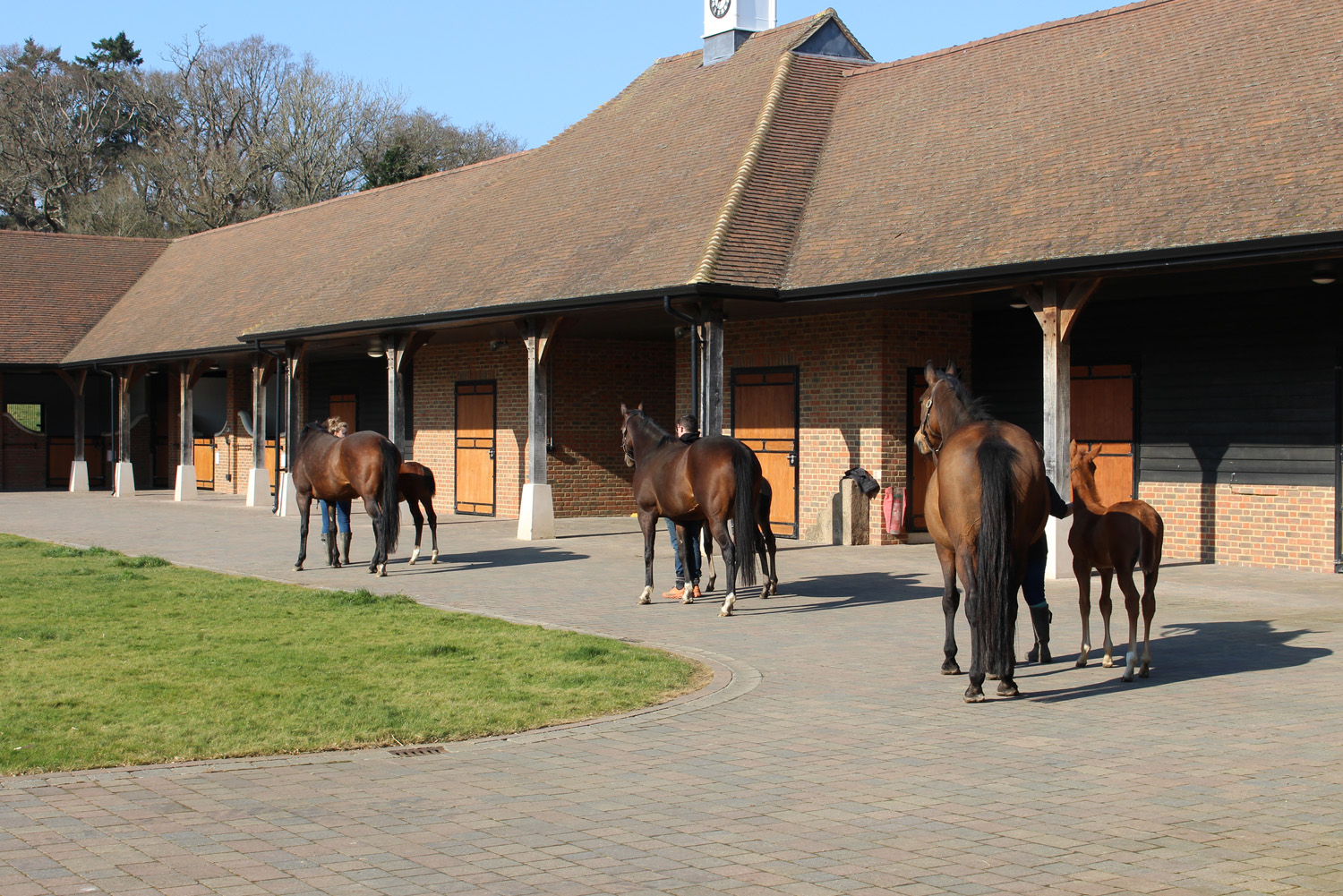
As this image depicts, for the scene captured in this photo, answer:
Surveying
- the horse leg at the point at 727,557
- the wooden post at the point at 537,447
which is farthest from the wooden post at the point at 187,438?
the horse leg at the point at 727,557

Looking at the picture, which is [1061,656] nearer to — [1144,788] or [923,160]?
[1144,788]

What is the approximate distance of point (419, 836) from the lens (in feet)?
16.7

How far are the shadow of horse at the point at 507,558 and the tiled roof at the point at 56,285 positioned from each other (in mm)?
20017

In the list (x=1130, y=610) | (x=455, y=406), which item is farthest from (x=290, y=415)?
(x=1130, y=610)

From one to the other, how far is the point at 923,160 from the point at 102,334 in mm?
23130

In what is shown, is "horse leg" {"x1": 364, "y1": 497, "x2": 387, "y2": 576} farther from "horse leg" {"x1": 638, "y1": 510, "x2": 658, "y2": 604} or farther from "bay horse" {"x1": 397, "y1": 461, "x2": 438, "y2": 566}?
"horse leg" {"x1": 638, "y1": 510, "x2": 658, "y2": 604}

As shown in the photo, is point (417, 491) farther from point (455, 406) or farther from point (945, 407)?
point (455, 406)

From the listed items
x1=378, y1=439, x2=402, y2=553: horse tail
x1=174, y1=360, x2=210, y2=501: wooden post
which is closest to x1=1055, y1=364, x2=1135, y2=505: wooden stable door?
x1=378, y1=439, x2=402, y2=553: horse tail

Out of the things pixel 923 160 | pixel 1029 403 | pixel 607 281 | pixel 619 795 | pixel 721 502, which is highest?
pixel 923 160

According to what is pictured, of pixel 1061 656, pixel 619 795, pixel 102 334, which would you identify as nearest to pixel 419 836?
pixel 619 795

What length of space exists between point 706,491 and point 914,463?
23.2 ft

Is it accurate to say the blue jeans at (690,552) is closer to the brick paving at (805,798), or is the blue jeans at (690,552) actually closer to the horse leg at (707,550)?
the horse leg at (707,550)

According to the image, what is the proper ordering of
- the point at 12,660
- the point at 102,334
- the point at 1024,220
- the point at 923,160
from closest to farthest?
the point at 12,660, the point at 1024,220, the point at 923,160, the point at 102,334

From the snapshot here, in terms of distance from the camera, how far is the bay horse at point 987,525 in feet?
24.5
